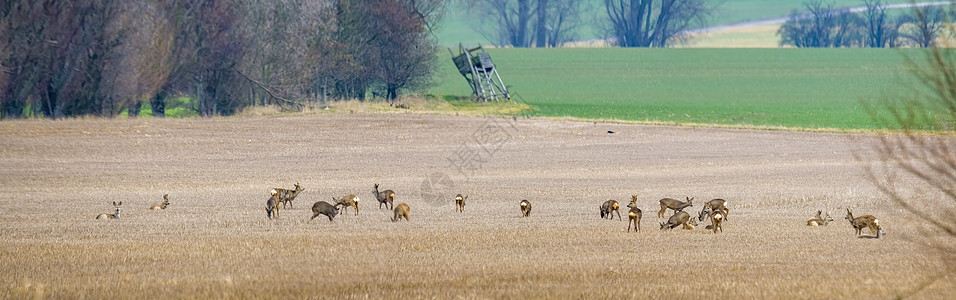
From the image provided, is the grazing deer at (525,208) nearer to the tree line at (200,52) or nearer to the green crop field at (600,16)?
the tree line at (200,52)

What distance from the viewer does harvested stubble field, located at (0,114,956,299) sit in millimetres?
10203

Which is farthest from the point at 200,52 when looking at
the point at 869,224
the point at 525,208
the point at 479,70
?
the point at 869,224

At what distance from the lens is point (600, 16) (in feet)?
462

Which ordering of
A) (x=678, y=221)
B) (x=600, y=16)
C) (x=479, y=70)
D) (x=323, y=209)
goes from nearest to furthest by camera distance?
(x=678, y=221) → (x=323, y=209) → (x=479, y=70) → (x=600, y=16)

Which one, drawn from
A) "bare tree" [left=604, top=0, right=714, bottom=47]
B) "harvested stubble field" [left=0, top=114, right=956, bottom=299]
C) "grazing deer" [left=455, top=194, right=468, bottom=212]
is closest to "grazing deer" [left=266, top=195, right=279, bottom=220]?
"harvested stubble field" [left=0, top=114, right=956, bottom=299]

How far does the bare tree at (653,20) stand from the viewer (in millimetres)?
115500

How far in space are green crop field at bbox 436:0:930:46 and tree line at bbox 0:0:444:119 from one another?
78.5 meters

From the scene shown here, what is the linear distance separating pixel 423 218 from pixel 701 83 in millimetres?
73201

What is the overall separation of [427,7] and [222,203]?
138 ft

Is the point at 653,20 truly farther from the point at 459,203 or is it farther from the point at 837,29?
the point at 459,203

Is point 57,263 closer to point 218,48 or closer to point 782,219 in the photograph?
point 782,219

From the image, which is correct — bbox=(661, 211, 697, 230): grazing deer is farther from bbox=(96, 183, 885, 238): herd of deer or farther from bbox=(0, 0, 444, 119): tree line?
bbox=(0, 0, 444, 119): tree line

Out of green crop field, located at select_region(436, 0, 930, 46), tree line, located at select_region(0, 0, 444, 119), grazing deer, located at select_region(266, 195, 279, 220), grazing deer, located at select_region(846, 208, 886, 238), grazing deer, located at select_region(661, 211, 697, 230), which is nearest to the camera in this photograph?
grazing deer, located at select_region(846, 208, 886, 238)

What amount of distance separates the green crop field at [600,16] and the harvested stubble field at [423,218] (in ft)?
334
